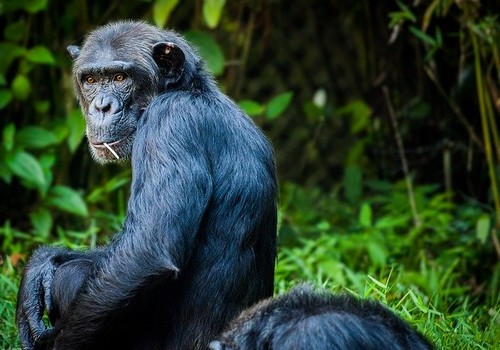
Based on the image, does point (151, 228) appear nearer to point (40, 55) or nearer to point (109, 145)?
point (109, 145)

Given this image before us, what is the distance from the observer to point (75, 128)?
9.41 m

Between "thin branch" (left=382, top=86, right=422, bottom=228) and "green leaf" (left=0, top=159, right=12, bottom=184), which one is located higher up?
"green leaf" (left=0, top=159, right=12, bottom=184)

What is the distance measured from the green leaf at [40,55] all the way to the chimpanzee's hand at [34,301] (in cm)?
373

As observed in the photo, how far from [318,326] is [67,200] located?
16.3ft

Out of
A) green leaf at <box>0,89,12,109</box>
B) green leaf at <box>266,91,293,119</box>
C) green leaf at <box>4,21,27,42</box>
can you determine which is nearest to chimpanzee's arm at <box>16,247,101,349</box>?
green leaf at <box>0,89,12,109</box>

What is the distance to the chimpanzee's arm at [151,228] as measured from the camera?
5.24 meters

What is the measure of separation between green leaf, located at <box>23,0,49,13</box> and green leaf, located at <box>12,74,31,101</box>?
26.2 inches

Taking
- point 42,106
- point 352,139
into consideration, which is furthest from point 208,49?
point 352,139

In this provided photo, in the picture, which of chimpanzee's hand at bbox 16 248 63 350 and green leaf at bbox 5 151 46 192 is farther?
green leaf at bbox 5 151 46 192

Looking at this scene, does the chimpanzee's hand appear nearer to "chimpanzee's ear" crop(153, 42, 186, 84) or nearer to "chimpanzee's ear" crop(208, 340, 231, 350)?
"chimpanzee's ear" crop(208, 340, 231, 350)

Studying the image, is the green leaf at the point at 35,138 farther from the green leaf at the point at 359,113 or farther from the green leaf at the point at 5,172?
the green leaf at the point at 359,113

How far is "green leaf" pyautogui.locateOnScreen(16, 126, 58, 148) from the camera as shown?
Result: 30.4 feet

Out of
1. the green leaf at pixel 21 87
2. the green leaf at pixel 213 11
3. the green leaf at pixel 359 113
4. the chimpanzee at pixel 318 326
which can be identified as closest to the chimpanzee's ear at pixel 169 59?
the chimpanzee at pixel 318 326

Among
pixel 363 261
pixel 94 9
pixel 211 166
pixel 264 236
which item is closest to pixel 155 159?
pixel 211 166
